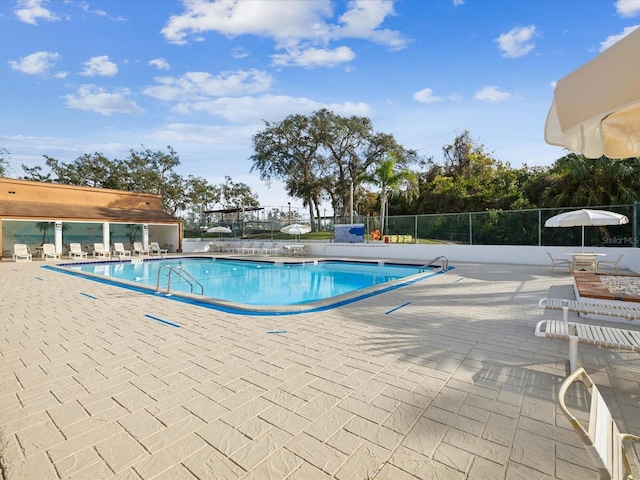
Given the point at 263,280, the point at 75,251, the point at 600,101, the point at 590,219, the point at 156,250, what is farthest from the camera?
the point at 156,250

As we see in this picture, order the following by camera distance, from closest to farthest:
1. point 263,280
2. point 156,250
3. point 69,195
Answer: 1. point 263,280
2. point 69,195
3. point 156,250

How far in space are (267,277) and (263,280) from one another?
636 millimetres

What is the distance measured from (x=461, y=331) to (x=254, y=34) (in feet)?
45.0

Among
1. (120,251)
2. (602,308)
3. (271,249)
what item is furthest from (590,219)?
(120,251)

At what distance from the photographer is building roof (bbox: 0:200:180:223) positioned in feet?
57.1

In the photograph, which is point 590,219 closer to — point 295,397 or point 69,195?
point 295,397

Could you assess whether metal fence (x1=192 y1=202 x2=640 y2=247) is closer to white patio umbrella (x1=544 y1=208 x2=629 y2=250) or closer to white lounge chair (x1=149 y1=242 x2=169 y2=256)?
white patio umbrella (x1=544 y1=208 x2=629 y2=250)

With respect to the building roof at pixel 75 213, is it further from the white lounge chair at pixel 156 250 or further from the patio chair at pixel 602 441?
the patio chair at pixel 602 441

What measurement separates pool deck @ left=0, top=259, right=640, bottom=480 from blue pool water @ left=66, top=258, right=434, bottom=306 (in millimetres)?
3303

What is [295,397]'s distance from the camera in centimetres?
281

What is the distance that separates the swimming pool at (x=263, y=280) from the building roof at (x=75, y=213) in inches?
157

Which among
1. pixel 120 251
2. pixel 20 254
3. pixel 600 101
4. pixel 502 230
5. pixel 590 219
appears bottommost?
pixel 120 251

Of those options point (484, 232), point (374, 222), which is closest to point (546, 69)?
point (484, 232)

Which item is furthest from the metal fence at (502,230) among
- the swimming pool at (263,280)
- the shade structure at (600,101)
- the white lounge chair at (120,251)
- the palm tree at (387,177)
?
the white lounge chair at (120,251)
